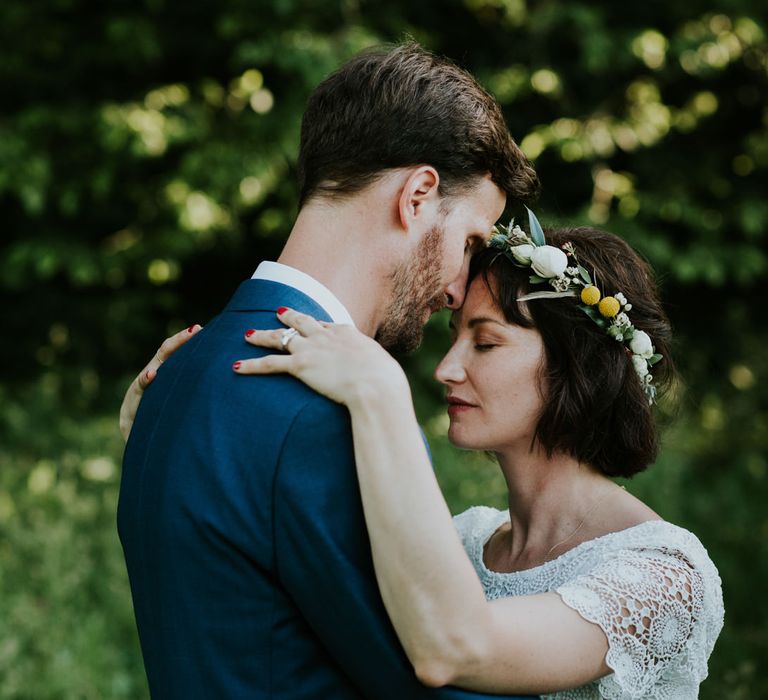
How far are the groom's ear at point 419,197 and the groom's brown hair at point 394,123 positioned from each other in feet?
0.10

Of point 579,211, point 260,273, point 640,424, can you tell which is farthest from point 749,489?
point 260,273

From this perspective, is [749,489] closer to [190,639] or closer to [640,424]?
[640,424]

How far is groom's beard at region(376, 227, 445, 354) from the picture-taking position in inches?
84.2

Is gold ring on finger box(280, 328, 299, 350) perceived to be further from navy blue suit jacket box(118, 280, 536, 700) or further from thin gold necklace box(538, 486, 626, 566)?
thin gold necklace box(538, 486, 626, 566)

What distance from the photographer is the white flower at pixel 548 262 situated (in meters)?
2.57

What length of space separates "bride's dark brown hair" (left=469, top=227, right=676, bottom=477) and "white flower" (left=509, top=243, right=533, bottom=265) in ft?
0.10

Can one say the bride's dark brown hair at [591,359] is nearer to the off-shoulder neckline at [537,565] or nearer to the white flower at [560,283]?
the white flower at [560,283]

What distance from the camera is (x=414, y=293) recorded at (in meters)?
2.19

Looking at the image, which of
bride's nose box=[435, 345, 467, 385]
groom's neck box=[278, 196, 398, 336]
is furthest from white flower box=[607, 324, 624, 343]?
groom's neck box=[278, 196, 398, 336]

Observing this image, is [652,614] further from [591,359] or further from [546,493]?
[591,359]

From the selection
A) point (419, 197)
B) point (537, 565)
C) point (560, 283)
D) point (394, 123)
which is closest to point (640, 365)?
point (560, 283)

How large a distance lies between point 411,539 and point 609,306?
118 centimetres

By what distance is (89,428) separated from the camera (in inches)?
280

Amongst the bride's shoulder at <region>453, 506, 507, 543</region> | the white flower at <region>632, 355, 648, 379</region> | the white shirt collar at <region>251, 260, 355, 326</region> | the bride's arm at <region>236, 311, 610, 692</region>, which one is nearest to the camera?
the bride's arm at <region>236, 311, 610, 692</region>
